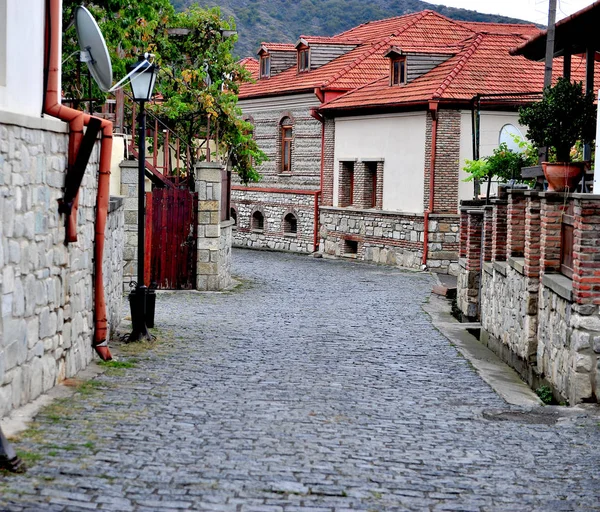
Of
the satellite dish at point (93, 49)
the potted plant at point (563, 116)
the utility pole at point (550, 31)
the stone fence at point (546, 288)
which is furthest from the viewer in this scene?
the utility pole at point (550, 31)

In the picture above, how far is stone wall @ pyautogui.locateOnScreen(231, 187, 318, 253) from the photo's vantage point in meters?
36.4

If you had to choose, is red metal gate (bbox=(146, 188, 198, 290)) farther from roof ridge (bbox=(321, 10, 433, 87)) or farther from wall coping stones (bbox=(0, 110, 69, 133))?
roof ridge (bbox=(321, 10, 433, 87))

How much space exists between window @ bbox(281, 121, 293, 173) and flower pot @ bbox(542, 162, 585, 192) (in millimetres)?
24941

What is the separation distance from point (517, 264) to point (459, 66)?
19.0 m

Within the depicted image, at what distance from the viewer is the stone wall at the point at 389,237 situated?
29594 millimetres

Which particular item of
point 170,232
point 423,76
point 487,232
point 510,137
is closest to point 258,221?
point 423,76

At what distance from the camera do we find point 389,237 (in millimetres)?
31469

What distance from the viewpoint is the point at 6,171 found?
720cm

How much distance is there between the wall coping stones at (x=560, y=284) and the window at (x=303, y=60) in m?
27.8

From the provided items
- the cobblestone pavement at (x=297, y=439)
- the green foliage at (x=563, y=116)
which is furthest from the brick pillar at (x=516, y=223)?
the cobblestone pavement at (x=297, y=439)

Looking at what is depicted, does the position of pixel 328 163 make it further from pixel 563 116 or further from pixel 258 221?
pixel 563 116

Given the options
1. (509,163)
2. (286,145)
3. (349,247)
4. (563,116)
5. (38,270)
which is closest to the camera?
(38,270)

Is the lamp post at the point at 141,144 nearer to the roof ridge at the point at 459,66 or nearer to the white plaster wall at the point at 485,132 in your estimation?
the roof ridge at the point at 459,66

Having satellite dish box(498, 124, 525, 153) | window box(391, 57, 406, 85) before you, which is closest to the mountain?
window box(391, 57, 406, 85)
